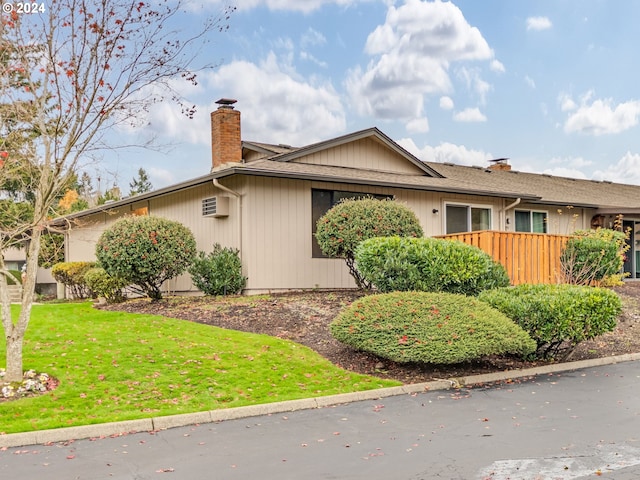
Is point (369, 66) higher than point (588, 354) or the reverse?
higher

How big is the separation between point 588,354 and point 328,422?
5.97m

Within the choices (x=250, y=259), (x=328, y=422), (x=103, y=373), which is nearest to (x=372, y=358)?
(x=328, y=422)

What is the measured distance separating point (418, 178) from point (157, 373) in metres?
11.3

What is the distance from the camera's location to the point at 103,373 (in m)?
7.96

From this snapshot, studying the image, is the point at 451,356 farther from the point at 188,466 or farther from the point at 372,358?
the point at 188,466

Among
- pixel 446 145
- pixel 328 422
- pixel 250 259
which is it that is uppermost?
pixel 446 145

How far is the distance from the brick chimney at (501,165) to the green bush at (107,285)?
677 inches

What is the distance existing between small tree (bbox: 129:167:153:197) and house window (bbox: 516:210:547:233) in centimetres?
4259

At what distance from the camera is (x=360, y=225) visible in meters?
13.2

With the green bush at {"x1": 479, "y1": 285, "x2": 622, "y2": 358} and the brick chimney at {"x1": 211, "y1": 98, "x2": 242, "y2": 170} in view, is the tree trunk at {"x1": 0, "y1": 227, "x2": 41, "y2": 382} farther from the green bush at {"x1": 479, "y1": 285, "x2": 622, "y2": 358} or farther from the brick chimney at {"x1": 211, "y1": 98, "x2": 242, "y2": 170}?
the brick chimney at {"x1": 211, "y1": 98, "x2": 242, "y2": 170}

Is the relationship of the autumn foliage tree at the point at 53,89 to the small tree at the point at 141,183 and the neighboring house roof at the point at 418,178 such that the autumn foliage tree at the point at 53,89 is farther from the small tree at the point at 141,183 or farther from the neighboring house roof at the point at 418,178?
the small tree at the point at 141,183

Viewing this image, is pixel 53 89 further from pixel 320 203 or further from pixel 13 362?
pixel 320 203

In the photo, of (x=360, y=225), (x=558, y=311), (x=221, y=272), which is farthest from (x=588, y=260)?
(x=221, y=272)

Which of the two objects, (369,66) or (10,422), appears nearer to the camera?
(10,422)
